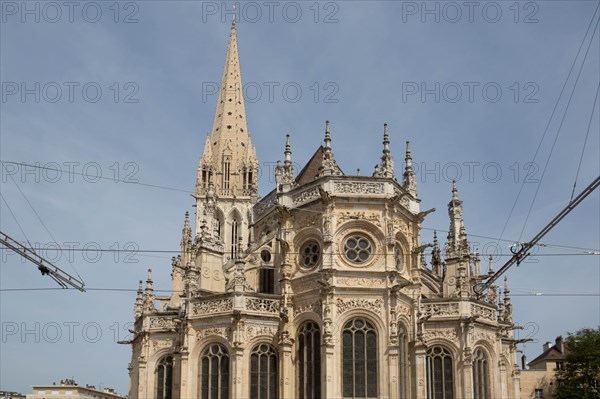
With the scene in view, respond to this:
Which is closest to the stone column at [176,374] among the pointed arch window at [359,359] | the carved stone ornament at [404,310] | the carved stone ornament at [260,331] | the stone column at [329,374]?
the carved stone ornament at [260,331]

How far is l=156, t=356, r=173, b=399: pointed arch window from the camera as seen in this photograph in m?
47.0

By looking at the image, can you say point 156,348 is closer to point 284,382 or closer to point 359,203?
point 284,382

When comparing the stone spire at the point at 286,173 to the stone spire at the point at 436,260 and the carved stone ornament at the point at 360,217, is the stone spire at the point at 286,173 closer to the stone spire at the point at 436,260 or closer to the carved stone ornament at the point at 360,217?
the carved stone ornament at the point at 360,217

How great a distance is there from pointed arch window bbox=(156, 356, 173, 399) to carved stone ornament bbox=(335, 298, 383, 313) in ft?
37.8

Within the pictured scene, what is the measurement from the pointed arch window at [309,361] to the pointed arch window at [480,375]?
9594 millimetres

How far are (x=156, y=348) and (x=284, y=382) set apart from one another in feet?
30.7

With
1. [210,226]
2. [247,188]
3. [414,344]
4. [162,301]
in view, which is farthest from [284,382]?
[247,188]

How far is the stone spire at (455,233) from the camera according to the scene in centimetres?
5216

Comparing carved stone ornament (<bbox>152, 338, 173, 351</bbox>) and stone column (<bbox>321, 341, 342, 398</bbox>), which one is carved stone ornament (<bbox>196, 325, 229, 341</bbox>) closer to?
carved stone ornament (<bbox>152, 338, 173, 351</bbox>)

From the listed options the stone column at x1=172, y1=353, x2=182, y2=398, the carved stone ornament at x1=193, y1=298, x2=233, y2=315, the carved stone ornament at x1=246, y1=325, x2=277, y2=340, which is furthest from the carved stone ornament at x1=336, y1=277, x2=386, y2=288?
the stone column at x1=172, y1=353, x2=182, y2=398

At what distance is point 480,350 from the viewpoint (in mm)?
46469

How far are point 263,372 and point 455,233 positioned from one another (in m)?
16.9

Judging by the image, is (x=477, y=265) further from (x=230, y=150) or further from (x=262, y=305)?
(x=230, y=150)

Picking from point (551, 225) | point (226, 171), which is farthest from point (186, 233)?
point (551, 225)
